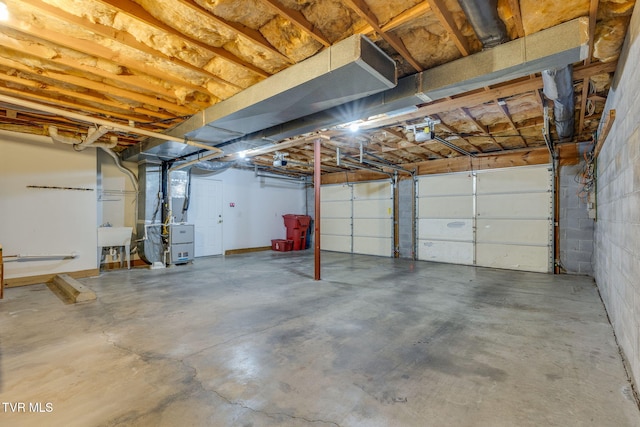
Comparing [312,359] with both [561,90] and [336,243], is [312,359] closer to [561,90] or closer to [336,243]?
[561,90]

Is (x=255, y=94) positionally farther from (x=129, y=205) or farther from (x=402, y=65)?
(x=129, y=205)

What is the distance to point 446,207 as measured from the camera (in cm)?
712

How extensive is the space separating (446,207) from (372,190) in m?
2.17

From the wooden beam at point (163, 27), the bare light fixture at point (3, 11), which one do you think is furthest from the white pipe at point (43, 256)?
the wooden beam at point (163, 27)

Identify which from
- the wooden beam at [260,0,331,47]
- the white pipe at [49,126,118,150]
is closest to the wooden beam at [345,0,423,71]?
the wooden beam at [260,0,331,47]

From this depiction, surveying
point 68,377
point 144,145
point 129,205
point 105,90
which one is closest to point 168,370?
point 68,377

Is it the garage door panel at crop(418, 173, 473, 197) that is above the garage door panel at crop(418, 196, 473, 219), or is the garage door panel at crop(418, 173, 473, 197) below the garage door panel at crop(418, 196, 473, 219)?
above

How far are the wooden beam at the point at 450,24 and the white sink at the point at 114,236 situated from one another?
615 cm

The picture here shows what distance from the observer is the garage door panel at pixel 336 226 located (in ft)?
29.9

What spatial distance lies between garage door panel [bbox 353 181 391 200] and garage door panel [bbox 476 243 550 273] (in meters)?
2.72

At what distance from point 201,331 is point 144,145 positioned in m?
4.02

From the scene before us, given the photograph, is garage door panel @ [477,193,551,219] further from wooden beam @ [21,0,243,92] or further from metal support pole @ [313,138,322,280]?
wooden beam @ [21,0,243,92]

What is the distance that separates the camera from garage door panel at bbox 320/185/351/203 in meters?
9.10

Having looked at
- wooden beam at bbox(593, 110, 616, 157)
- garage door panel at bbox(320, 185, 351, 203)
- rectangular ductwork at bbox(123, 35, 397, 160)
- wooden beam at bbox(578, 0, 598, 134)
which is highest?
wooden beam at bbox(578, 0, 598, 134)
